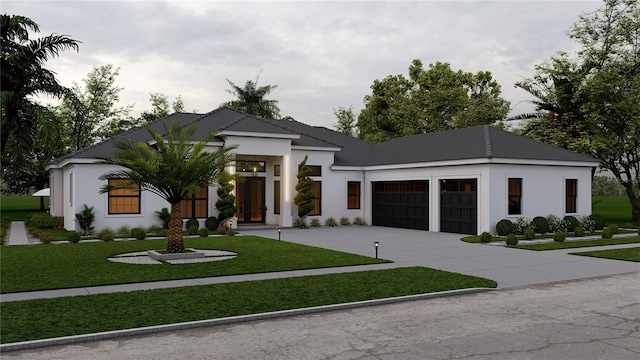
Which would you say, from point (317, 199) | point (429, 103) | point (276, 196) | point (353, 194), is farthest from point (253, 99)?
point (317, 199)

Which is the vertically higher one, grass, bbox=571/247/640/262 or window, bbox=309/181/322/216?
window, bbox=309/181/322/216

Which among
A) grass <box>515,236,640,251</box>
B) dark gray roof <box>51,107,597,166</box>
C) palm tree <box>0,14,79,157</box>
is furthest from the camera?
dark gray roof <box>51,107,597,166</box>

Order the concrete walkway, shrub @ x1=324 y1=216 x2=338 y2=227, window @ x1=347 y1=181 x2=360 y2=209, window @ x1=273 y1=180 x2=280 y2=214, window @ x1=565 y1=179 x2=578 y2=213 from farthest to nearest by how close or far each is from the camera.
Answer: window @ x1=347 y1=181 x2=360 y2=209 < shrub @ x1=324 y1=216 x2=338 y2=227 < window @ x1=273 y1=180 x2=280 y2=214 < window @ x1=565 y1=179 x2=578 y2=213 < the concrete walkway

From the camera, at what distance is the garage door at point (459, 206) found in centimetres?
2425

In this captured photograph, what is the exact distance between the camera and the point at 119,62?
1982 inches

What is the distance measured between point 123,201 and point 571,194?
22.8 m

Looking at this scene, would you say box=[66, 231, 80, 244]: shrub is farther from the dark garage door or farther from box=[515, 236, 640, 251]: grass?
box=[515, 236, 640, 251]: grass

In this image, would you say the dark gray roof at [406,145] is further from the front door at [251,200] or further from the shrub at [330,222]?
the shrub at [330,222]

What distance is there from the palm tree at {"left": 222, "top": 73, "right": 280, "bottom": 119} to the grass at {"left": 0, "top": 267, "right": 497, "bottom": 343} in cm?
4224

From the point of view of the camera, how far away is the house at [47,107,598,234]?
960 inches

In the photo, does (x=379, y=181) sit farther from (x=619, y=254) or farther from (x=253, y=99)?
(x=253, y=99)

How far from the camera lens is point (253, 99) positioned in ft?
175

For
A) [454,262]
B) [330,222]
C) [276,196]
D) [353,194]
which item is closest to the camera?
[454,262]

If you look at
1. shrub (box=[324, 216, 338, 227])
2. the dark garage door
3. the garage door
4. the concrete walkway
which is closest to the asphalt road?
the concrete walkway
